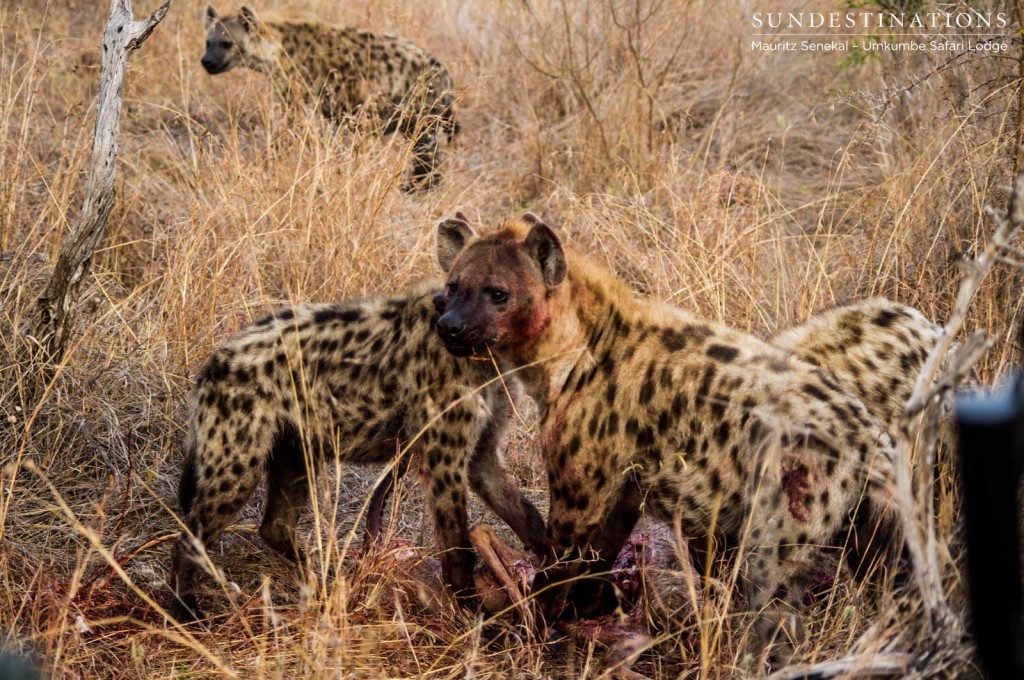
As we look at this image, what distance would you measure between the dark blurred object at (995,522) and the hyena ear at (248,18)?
23.4ft

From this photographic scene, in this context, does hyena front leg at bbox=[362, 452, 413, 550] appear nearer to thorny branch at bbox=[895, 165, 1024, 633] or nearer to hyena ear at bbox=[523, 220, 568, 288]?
hyena ear at bbox=[523, 220, 568, 288]

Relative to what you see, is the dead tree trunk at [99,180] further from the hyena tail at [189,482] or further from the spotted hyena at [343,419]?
the hyena tail at [189,482]

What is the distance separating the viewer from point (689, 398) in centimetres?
349

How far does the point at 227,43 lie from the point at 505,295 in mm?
5487

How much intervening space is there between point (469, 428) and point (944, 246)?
265 cm

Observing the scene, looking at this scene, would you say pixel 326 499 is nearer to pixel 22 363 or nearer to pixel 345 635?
pixel 345 635

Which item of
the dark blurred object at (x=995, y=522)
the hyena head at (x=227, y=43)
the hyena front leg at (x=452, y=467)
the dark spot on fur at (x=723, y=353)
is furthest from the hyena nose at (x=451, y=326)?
the hyena head at (x=227, y=43)

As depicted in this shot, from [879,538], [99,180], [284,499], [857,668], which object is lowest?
[284,499]

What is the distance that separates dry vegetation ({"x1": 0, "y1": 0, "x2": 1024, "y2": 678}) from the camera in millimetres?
3750

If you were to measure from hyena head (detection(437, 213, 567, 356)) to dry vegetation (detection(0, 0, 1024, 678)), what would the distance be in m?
0.62

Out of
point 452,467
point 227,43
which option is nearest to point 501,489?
point 452,467

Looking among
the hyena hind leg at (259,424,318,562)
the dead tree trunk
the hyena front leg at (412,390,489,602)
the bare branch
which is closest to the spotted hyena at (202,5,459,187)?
the dead tree trunk

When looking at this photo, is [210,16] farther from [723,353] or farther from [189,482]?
[723,353]

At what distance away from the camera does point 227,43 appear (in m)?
8.62
